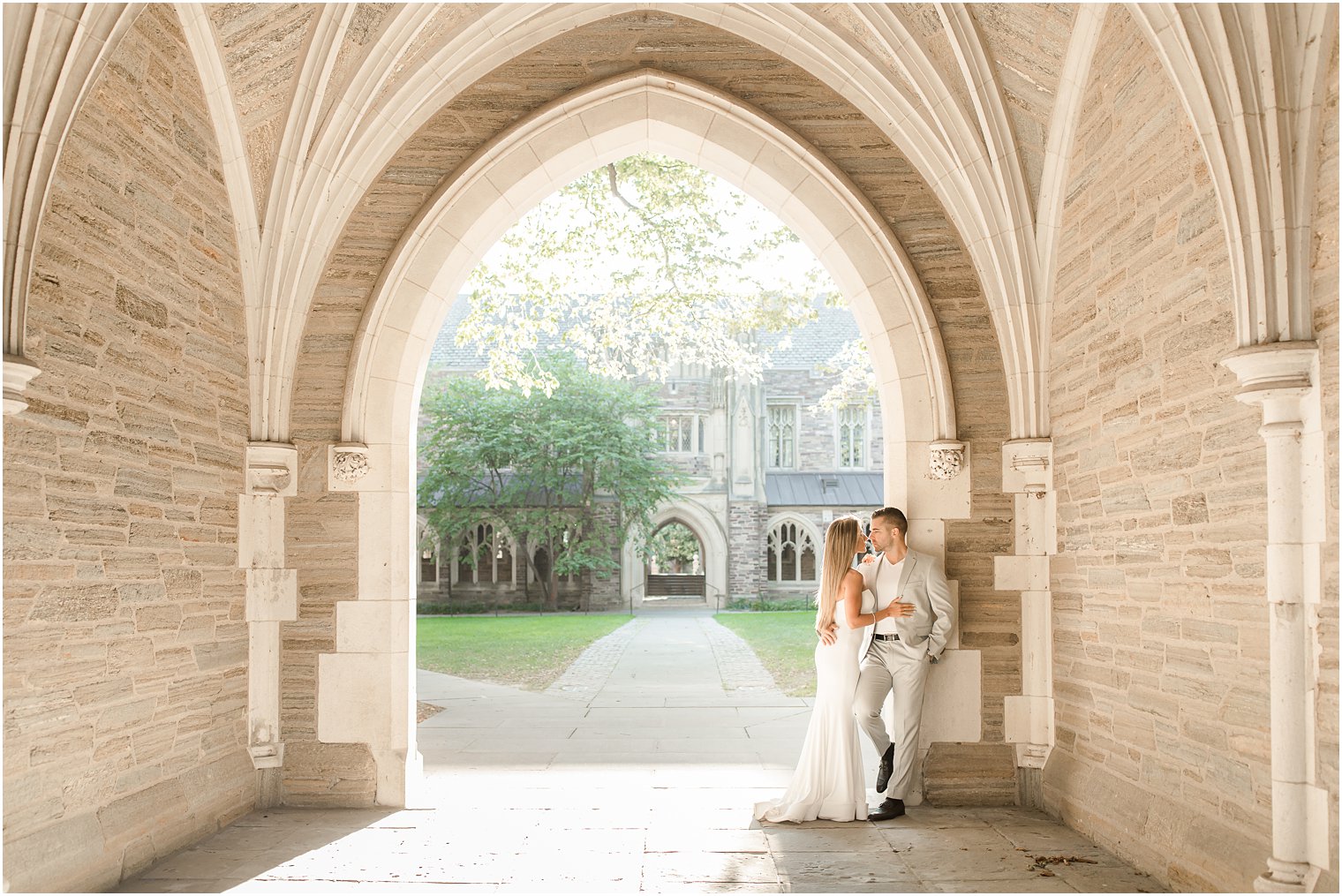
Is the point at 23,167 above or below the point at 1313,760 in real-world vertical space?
above

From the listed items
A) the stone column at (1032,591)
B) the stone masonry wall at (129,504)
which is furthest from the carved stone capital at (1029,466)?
the stone masonry wall at (129,504)

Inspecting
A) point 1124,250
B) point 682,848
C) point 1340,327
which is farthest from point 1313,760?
point 682,848

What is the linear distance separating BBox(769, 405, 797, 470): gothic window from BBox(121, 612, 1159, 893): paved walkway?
701 inches

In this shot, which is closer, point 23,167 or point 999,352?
point 23,167

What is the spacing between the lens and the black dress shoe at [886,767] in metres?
5.37

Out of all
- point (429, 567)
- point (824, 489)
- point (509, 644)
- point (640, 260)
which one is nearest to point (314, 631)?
point (640, 260)

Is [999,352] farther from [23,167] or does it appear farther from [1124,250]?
[23,167]

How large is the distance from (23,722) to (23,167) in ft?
6.36

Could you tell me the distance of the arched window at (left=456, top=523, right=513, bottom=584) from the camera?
934 inches

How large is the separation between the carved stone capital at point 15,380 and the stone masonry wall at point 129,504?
0.18 m

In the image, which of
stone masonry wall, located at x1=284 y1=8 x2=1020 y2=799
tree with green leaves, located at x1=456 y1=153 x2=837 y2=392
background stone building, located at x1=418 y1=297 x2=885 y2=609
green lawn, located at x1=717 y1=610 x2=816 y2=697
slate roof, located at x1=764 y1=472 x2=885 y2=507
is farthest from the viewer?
slate roof, located at x1=764 y1=472 x2=885 y2=507

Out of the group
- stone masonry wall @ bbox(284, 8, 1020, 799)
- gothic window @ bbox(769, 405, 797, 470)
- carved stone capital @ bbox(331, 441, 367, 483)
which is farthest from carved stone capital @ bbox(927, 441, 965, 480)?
gothic window @ bbox(769, 405, 797, 470)

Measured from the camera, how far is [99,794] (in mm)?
4066

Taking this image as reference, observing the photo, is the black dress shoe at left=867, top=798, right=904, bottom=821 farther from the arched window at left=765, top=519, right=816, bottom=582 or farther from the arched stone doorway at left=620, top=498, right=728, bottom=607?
the arched window at left=765, top=519, right=816, bottom=582
